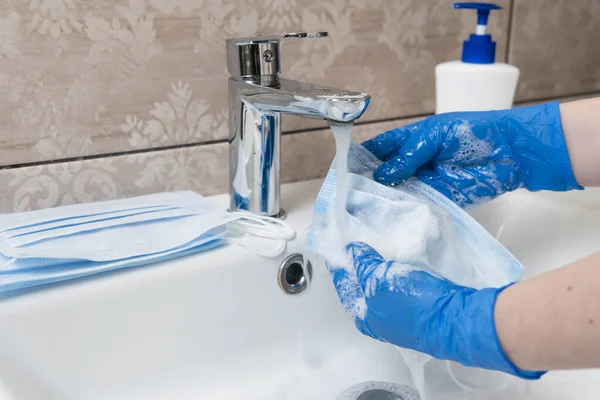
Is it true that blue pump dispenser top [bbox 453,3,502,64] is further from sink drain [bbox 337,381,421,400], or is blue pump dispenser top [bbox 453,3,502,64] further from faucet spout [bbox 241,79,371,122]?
sink drain [bbox 337,381,421,400]

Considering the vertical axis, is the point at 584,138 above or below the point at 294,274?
above

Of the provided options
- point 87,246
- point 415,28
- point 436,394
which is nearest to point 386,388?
point 436,394

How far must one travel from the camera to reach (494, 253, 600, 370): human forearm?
330 millimetres

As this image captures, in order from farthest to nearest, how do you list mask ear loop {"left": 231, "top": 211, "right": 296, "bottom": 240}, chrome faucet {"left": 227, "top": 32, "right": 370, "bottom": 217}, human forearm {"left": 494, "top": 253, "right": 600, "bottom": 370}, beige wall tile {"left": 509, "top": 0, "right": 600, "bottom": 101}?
beige wall tile {"left": 509, "top": 0, "right": 600, "bottom": 101}, mask ear loop {"left": 231, "top": 211, "right": 296, "bottom": 240}, chrome faucet {"left": 227, "top": 32, "right": 370, "bottom": 217}, human forearm {"left": 494, "top": 253, "right": 600, "bottom": 370}

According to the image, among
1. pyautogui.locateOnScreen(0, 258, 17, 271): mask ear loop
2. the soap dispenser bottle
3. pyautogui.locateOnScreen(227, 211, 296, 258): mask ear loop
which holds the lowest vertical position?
pyautogui.locateOnScreen(227, 211, 296, 258): mask ear loop

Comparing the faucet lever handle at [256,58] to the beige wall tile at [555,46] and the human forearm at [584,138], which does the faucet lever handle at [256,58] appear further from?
the beige wall tile at [555,46]

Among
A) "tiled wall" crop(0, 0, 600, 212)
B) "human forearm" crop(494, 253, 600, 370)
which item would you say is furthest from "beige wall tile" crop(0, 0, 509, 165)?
"human forearm" crop(494, 253, 600, 370)

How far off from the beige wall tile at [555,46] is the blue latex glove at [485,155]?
263 millimetres

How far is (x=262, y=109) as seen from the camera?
0.51 m

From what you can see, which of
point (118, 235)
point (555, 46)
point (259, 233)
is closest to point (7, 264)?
point (118, 235)

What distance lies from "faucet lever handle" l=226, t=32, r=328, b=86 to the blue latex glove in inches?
4.7

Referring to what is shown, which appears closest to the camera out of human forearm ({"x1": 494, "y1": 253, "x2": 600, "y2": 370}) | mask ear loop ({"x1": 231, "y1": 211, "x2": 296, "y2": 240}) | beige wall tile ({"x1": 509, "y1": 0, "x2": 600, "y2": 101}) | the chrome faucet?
human forearm ({"x1": 494, "y1": 253, "x2": 600, "y2": 370})

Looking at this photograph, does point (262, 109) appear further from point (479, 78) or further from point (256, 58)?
point (479, 78)

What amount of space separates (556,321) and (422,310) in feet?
0.26
